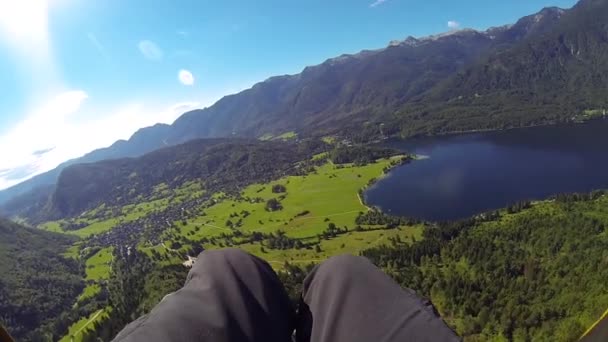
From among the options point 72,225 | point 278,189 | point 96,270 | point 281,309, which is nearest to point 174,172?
point 72,225

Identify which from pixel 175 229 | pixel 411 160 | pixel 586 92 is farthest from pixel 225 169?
pixel 586 92

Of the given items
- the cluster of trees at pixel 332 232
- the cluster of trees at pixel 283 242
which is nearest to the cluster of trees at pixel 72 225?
the cluster of trees at pixel 283 242

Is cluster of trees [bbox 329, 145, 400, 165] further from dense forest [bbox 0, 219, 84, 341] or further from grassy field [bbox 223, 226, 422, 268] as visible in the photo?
dense forest [bbox 0, 219, 84, 341]

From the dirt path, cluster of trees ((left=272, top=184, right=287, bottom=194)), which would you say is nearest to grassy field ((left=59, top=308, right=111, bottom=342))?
the dirt path

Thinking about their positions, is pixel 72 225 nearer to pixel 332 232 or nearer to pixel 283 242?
pixel 283 242

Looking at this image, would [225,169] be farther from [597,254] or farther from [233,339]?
[233,339]

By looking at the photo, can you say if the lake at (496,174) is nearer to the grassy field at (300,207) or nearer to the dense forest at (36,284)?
the grassy field at (300,207)
